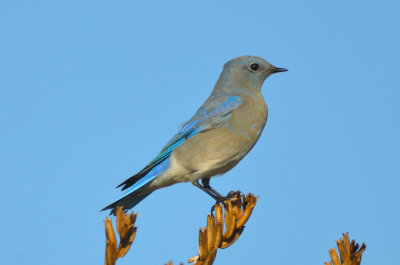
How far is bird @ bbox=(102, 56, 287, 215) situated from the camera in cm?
724

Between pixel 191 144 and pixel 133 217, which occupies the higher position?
pixel 191 144

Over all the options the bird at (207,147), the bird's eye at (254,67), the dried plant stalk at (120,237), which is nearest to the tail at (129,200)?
the bird at (207,147)

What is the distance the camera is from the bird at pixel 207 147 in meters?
7.24

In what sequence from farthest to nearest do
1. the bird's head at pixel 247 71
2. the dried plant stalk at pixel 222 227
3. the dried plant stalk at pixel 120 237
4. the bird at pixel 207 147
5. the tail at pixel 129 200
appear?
the bird's head at pixel 247 71
the bird at pixel 207 147
the tail at pixel 129 200
the dried plant stalk at pixel 222 227
the dried plant stalk at pixel 120 237

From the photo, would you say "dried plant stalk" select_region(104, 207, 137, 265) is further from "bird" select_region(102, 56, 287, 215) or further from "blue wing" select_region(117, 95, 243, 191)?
"blue wing" select_region(117, 95, 243, 191)

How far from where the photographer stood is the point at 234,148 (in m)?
7.23

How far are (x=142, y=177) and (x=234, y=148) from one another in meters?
1.19

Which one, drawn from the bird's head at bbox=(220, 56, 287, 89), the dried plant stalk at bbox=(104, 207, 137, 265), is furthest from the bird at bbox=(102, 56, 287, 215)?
the dried plant stalk at bbox=(104, 207, 137, 265)

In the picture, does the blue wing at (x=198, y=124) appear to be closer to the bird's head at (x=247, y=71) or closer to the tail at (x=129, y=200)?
the tail at (x=129, y=200)

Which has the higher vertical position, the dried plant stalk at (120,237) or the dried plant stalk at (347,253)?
the dried plant stalk at (120,237)

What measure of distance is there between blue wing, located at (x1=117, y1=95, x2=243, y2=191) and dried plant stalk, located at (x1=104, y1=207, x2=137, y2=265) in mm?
3244

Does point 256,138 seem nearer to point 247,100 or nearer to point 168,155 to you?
point 247,100

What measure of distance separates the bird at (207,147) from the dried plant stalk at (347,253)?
11.3 ft

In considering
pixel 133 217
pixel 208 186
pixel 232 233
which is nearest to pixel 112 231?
pixel 133 217
